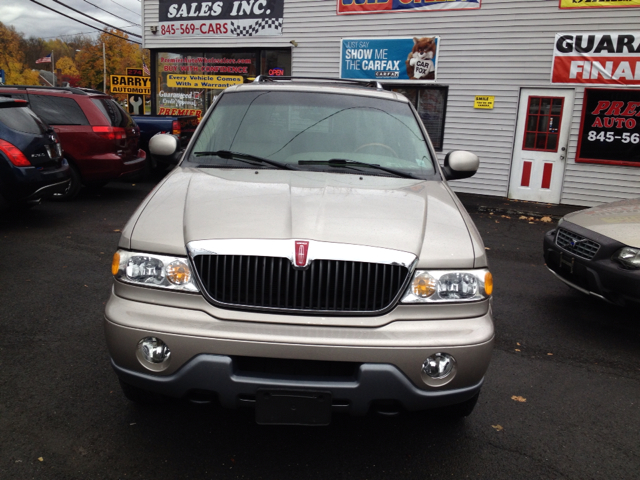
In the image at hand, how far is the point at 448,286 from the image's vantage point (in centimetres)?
266

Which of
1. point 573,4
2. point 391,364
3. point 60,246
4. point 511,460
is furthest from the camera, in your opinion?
point 573,4

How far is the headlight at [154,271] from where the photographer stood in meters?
2.62

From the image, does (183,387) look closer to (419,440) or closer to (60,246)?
(419,440)

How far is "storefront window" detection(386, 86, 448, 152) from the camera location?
1309 cm

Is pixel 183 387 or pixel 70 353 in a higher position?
pixel 183 387

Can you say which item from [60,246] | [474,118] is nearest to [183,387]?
[60,246]

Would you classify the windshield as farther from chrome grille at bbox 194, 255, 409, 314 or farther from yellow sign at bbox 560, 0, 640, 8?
yellow sign at bbox 560, 0, 640, 8

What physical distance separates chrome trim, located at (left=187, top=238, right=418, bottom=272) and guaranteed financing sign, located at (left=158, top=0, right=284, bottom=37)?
1303cm

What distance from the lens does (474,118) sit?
12.8m

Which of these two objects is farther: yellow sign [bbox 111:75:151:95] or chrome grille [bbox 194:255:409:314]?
yellow sign [bbox 111:75:151:95]

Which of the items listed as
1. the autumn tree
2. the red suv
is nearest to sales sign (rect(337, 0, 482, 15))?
the red suv

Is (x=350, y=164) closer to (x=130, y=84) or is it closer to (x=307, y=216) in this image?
(x=307, y=216)

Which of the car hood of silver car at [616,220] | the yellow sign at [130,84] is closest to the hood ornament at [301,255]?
the car hood of silver car at [616,220]

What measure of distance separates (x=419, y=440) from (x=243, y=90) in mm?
2718
